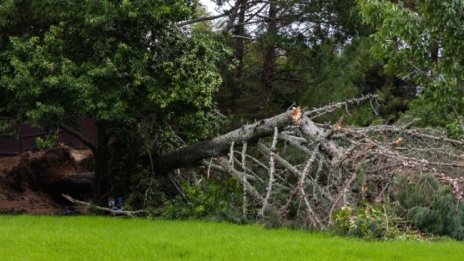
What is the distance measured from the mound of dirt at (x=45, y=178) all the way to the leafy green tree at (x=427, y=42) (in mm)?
9581

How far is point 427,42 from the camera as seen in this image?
11484 millimetres

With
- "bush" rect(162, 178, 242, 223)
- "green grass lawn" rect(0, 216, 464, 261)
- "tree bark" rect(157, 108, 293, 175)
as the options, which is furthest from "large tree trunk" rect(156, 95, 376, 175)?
"green grass lawn" rect(0, 216, 464, 261)

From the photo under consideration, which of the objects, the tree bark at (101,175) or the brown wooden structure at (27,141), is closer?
the tree bark at (101,175)

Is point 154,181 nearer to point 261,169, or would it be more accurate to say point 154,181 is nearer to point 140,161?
point 140,161

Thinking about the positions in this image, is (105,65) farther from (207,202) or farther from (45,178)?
(45,178)

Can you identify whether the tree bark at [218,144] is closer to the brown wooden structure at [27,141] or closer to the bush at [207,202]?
the bush at [207,202]

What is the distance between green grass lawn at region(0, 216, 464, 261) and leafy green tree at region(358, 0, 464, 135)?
11.8 feet

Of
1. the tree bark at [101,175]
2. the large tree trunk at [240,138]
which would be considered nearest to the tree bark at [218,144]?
the large tree trunk at [240,138]

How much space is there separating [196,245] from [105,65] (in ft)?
17.7

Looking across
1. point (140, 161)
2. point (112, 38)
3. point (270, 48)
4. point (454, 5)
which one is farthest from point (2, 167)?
point (454, 5)

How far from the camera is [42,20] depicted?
535 inches

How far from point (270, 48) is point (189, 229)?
1130 centimetres

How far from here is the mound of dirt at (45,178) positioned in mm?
17672

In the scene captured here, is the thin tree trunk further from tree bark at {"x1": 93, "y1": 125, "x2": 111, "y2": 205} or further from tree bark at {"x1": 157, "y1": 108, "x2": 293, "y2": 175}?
tree bark at {"x1": 93, "y1": 125, "x2": 111, "y2": 205}
